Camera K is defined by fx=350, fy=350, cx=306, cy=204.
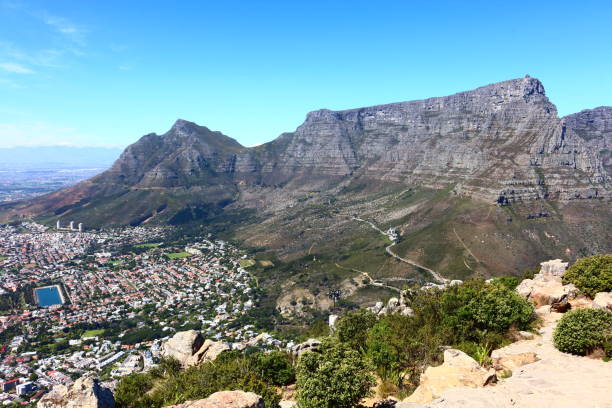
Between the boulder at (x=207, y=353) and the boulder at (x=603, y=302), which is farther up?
the boulder at (x=603, y=302)

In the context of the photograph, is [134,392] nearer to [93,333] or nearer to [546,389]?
[546,389]

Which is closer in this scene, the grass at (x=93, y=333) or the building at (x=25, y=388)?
the building at (x=25, y=388)

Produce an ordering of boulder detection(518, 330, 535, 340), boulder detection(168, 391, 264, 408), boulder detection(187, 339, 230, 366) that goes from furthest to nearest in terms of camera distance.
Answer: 1. boulder detection(187, 339, 230, 366)
2. boulder detection(518, 330, 535, 340)
3. boulder detection(168, 391, 264, 408)

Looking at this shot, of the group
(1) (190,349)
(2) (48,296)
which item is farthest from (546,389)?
(2) (48,296)

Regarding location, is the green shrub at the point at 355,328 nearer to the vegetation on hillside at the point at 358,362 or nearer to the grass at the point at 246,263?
the vegetation on hillside at the point at 358,362

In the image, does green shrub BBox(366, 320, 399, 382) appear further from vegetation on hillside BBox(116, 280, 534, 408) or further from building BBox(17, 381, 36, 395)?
building BBox(17, 381, 36, 395)

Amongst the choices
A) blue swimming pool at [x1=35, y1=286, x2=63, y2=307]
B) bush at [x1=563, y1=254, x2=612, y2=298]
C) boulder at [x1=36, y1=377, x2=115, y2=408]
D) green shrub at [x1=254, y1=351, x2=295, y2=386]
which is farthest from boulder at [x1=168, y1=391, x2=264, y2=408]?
blue swimming pool at [x1=35, y1=286, x2=63, y2=307]

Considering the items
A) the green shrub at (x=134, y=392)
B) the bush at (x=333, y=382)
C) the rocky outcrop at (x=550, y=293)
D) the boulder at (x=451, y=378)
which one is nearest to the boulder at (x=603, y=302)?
the rocky outcrop at (x=550, y=293)
